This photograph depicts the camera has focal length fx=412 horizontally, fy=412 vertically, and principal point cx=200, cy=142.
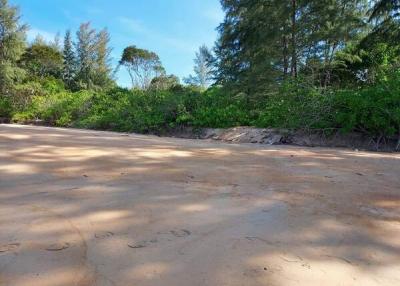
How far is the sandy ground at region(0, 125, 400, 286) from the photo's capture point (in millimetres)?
1556

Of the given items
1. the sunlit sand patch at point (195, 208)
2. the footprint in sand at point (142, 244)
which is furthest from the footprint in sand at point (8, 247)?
the sunlit sand patch at point (195, 208)

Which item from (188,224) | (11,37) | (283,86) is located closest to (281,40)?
(283,86)

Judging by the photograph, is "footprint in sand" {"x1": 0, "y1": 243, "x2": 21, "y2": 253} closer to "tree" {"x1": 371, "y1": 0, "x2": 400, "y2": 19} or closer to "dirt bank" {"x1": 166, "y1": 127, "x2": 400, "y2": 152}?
"dirt bank" {"x1": 166, "y1": 127, "x2": 400, "y2": 152}

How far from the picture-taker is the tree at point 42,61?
31031 millimetres

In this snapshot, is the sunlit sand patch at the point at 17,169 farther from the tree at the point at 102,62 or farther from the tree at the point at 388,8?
the tree at the point at 102,62

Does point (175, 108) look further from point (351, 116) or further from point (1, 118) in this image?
point (1, 118)

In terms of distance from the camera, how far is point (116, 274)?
152cm

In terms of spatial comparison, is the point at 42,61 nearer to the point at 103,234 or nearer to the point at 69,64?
the point at 69,64

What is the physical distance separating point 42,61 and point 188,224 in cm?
3263

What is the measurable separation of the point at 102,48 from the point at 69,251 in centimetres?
3434

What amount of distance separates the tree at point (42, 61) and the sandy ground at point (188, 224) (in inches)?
1189

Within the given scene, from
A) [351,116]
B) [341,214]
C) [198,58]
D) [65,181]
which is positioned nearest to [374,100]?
[351,116]

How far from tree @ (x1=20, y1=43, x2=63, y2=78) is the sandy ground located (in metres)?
30.2

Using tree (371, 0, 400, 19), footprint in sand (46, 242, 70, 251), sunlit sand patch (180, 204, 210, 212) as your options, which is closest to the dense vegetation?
tree (371, 0, 400, 19)
